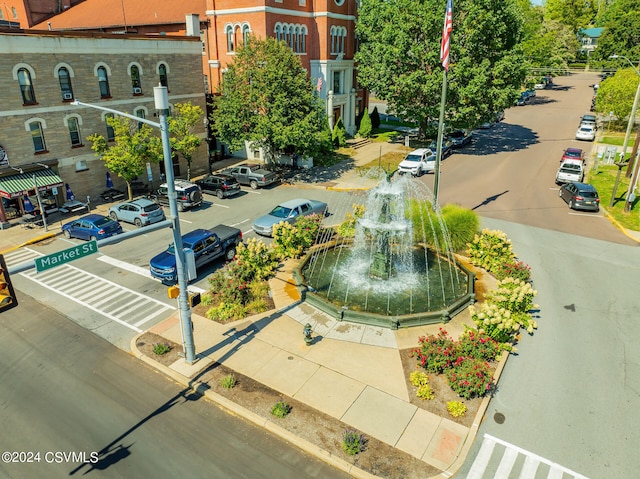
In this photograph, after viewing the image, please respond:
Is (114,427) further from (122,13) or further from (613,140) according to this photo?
(613,140)

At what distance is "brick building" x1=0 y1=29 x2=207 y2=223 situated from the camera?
2756 centimetres

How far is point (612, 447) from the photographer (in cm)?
1216

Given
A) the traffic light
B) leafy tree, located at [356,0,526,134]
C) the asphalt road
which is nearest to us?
the traffic light

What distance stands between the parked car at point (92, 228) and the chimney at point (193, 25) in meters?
19.7

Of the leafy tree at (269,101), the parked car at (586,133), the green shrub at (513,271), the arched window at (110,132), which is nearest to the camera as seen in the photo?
the green shrub at (513,271)

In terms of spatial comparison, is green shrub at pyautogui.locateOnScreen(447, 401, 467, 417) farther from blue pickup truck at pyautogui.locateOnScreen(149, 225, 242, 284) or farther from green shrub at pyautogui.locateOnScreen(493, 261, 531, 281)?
blue pickup truck at pyautogui.locateOnScreen(149, 225, 242, 284)

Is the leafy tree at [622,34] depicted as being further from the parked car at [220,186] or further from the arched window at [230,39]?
the parked car at [220,186]

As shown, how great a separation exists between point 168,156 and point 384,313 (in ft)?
33.5

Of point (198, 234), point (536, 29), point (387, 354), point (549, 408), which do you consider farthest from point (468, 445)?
point (536, 29)

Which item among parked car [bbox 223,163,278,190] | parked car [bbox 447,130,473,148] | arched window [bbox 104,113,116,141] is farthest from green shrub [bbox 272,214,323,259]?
parked car [bbox 447,130,473,148]

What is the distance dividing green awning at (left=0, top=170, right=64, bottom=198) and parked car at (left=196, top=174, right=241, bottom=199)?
970 cm

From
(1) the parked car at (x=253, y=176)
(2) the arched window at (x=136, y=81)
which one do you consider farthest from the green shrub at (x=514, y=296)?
(2) the arched window at (x=136, y=81)

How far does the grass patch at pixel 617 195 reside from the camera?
28.1 meters

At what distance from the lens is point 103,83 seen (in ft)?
105
